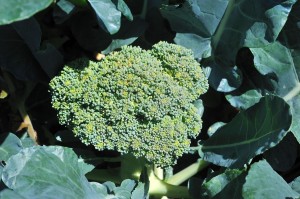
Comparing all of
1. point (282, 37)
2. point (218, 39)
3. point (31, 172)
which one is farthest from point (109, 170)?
point (282, 37)

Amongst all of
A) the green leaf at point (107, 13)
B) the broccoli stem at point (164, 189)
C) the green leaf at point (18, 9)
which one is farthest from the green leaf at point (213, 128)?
the green leaf at point (18, 9)

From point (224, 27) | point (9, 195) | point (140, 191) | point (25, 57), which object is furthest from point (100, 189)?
point (224, 27)

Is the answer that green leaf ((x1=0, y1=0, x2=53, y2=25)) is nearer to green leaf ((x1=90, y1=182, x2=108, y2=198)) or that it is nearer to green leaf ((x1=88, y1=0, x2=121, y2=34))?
green leaf ((x1=88, y1=0, x2=121, y2=34))

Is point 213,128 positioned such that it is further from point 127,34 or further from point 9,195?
point 9,195

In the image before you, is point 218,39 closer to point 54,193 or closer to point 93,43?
point 93,43

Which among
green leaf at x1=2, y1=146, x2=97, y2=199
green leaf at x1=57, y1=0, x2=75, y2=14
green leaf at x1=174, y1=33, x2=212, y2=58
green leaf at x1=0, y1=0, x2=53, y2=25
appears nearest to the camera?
green leaf at x1=0, y1=0, x2=53, y2=25

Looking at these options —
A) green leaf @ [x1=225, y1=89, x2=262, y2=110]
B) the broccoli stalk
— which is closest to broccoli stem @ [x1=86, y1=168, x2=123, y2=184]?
the broccoli stalk

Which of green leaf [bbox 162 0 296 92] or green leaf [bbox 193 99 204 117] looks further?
green leaf [bbox 193 99 204 117]
